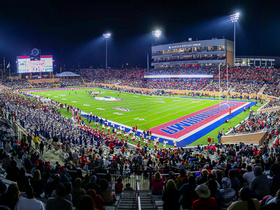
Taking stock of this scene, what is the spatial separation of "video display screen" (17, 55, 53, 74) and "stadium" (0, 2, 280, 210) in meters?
0.35

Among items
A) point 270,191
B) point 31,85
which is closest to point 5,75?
point 31,85

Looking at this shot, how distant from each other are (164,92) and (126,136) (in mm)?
40181

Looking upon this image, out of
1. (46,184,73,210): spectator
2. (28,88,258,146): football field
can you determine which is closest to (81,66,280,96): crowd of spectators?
(28,88,258,146): football field

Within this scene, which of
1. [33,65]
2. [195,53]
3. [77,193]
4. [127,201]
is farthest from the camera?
[33,65]

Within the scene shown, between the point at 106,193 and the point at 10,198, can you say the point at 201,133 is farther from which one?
the point at 10,198

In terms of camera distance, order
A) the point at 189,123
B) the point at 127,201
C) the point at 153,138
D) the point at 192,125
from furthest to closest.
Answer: the point at 189,123 → the point at 192,125 → the point at 153,138 → the point at 127,201

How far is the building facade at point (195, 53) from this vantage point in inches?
2862

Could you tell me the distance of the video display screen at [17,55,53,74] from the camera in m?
81.5

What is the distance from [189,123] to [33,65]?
72546mm

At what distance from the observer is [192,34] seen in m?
90.3

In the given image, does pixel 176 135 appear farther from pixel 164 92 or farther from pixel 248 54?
pixel 248 54

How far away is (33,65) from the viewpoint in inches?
3310


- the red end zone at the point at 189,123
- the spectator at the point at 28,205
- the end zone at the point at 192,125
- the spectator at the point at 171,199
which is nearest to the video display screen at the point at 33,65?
the red end zone at the point at 189,123

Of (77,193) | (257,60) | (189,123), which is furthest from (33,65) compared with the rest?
(77,193)
